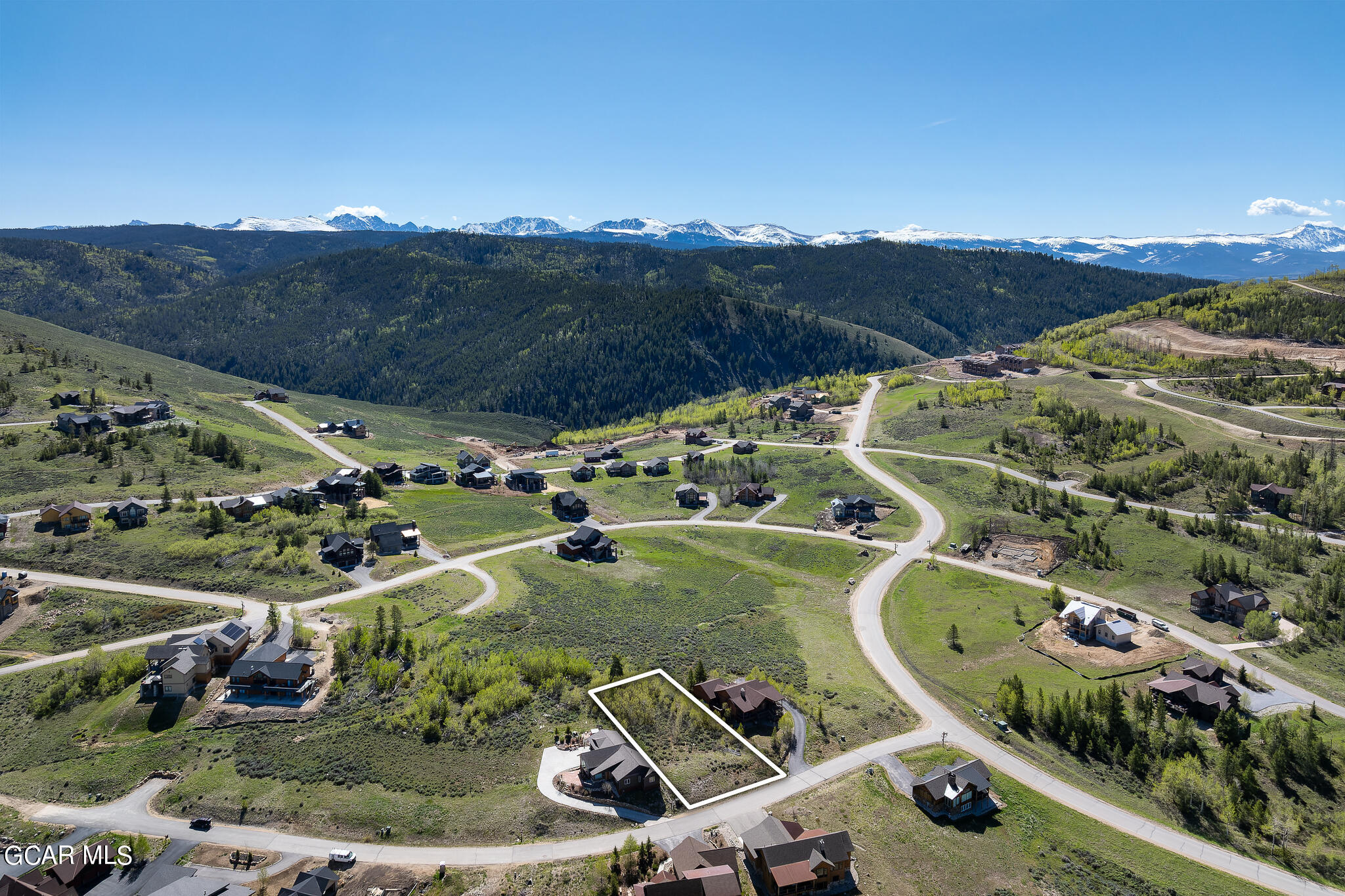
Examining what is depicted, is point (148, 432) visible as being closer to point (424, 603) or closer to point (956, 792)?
point (424, 603)

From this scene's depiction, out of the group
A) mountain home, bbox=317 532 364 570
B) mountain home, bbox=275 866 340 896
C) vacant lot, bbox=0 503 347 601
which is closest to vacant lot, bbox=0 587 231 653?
vacant lot, bbox=0 503 347 601

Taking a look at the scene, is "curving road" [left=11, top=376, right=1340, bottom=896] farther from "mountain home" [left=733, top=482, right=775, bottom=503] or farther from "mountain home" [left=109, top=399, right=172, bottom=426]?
"mountain home" [left=109, top=399, right=172, bottom=426]

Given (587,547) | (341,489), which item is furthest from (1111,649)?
(341,489)

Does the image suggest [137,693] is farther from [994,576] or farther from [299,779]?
[994,576]

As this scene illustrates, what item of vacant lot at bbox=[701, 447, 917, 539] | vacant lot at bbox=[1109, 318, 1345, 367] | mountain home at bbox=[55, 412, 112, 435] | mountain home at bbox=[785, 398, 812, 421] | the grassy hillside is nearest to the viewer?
the grassy hillside

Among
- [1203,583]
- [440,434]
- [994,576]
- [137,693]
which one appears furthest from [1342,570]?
[440,434]

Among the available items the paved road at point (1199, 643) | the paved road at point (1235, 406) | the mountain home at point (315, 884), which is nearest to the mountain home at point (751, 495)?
the paved road at point (1199, 643)
